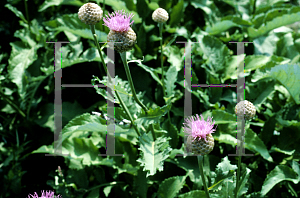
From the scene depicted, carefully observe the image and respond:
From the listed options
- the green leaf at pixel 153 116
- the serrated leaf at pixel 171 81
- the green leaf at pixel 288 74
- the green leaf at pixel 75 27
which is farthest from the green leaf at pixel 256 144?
the green leaf at pixel 75 27

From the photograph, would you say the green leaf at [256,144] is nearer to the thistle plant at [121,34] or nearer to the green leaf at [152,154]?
the green leaf at [152,154]

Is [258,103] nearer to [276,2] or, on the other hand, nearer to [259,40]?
[259,40]

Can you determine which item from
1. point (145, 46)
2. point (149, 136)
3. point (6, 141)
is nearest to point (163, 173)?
point (149, 136)

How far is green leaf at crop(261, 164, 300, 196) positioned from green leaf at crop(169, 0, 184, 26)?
1393 mm

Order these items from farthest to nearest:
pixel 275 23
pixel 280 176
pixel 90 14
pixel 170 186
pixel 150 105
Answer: pixel 275 23 → pixel 150 105 → pixel 280 176 → pixel 170 186 → pixel 90 14

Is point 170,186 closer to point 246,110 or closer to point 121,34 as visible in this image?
point 246,110

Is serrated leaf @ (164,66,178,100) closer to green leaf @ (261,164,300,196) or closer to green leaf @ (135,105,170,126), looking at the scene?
green leaf @ (135,105,170,126)

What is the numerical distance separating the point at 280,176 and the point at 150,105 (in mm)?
957

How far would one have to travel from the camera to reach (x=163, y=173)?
79.1 inches

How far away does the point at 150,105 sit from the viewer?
227 centimetres

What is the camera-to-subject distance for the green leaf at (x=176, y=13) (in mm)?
2543

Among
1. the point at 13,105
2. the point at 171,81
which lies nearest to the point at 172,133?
the point at 171,81

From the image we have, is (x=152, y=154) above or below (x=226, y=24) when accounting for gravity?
below

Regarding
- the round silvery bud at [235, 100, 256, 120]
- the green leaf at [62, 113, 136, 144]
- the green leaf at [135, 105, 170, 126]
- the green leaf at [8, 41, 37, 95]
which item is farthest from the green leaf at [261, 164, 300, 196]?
the green leaf at [8, 41, 37, 95]
